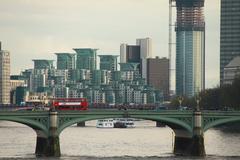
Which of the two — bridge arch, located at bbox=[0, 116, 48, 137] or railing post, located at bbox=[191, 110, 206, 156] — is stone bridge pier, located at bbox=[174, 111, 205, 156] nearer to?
→ railing post, located at bbox=[191, 110, 206, 156]

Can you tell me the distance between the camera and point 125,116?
111250 mm

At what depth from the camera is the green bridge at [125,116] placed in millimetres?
105375

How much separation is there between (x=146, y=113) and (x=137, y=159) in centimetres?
1085

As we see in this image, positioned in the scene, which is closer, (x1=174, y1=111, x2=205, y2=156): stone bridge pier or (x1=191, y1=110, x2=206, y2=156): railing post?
(x1=191, y1=110, x2=206, y2=156): railing post

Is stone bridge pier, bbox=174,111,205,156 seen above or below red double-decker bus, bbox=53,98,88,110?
below

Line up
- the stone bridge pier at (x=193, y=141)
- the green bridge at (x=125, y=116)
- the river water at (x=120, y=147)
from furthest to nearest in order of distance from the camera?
the stone bridge pier at (x=193, y=141) → the river water at (x=120, y=147) → the green bridge at (x=125, y=116)

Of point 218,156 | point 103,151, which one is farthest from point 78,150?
point 218,156

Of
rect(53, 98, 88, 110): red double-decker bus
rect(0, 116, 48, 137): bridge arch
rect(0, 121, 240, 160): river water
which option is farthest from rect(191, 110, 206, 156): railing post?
rect(53, 98, 88, 110): red double-decker bus

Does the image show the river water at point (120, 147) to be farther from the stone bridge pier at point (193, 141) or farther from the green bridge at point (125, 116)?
the green bridge at point (125, 116)

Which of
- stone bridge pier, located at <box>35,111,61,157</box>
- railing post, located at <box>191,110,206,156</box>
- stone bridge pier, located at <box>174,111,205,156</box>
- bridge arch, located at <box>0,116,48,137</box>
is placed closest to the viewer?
bridge arch, located at <box>0,116,48,137</box>

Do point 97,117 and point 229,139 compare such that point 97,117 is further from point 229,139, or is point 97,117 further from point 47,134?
point 229,139

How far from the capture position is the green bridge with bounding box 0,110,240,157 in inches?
4149

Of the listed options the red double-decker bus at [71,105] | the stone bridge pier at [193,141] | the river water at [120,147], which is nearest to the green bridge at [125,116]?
the stone bridge pier at [193,141]

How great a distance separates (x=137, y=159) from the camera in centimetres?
10294
